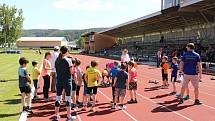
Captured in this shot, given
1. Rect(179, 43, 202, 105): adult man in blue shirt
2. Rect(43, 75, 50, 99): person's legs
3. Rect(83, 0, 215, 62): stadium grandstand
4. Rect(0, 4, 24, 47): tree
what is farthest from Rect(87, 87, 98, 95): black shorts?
Rect(0, 4, 24, 47): tree

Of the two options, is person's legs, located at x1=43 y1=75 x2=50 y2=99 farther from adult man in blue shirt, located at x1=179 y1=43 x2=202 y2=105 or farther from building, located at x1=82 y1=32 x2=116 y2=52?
building, located at x1=82 y1=32 x2=116 y2=52

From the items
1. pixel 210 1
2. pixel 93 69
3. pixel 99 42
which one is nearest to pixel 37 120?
pixel 93 69

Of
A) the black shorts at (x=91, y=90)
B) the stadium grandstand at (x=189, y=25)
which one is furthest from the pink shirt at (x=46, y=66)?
the stadium grandstand at (x=189, y=25)

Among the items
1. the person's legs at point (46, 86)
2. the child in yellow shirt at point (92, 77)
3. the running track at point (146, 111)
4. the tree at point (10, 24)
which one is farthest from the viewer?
the tree at point (10, 24)

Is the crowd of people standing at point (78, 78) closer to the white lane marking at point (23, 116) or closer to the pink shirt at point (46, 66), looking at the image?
the pink shirt at point (46, 66)

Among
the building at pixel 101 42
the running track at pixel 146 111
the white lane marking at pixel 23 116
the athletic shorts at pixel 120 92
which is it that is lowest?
the running track at pixel 146 111

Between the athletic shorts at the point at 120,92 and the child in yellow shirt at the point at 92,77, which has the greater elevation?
the child in yellow shirt at the point at 92,77

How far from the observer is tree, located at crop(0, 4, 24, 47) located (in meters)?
136

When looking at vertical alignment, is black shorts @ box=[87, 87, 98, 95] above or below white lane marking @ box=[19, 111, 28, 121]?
above

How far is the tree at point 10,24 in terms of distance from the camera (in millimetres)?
135875

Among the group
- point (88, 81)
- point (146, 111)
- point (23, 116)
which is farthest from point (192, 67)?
point (23, 116)

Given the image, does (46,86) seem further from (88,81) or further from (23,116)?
(23,116)

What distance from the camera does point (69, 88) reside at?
973 centimetres

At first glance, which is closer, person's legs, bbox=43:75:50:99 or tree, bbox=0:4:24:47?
person's legs, bbox=43:75:50:99
